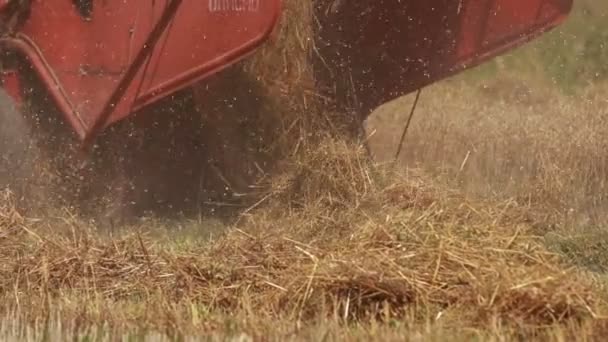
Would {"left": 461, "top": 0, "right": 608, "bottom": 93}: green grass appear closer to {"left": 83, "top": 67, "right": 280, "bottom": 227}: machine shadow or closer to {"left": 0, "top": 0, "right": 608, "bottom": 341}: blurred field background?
{"left": 0, "top": 0, "right": 608, "bottom": 341}: blurred field background

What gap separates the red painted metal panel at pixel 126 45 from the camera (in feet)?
22.9

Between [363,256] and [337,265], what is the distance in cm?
27

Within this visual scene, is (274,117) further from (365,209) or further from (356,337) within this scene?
(356,337)

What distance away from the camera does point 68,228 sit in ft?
21.4

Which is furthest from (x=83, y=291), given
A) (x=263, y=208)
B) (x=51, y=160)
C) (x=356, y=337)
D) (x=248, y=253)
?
(x=51, y=160)

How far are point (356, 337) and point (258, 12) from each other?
9.44 ft

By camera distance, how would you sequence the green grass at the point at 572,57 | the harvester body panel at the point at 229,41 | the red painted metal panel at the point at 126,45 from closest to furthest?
1. the red painted metal panel at the point at 126,45
2. the harvester body panel at the point at 229,41
3. the green grass at the point at 572,57

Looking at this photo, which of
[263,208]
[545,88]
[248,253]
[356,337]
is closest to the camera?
[356,337]

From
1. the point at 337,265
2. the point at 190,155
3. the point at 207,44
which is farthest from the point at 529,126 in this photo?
the point at 337,265

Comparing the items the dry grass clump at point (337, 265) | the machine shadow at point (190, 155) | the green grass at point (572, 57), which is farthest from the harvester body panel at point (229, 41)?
the green grass at point (572, 57)

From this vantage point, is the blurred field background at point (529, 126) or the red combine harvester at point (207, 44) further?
the blurred field background at point (529, 126)

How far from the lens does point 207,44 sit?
7.11 m

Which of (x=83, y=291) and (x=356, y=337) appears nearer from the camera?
(x=356, y=337)

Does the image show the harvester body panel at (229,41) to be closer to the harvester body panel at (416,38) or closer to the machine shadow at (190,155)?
the harvester body panel at (416,38)
